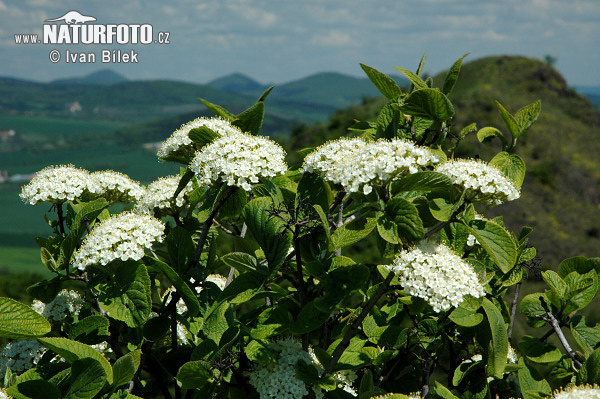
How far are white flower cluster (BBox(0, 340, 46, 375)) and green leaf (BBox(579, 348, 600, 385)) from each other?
2934mm

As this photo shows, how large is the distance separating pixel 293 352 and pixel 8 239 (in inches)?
4926

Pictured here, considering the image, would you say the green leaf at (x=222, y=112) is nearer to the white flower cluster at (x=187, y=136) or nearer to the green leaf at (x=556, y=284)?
the white flower cluster at (x=187, y=136)

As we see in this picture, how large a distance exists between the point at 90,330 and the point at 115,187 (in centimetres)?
130

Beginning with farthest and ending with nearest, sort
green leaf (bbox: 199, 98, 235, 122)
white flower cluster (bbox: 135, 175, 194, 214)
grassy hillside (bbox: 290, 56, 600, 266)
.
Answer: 1. grassy hillside (bbox: 290, 56, 600, 266)
2. white flower cluster (bbox: 135, 175, 194, 214)
3. green leaf (bbox: 199, 98, 235, 122)

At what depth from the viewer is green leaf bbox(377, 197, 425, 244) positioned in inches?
82.3

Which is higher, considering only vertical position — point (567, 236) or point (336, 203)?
point (336, 203)

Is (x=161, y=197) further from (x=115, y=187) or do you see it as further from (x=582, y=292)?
(x=582, y=292)

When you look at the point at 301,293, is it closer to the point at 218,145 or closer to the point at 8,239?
the point at 218,145

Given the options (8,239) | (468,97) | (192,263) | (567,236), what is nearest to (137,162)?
(8,239)

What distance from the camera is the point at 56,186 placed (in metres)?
3.28

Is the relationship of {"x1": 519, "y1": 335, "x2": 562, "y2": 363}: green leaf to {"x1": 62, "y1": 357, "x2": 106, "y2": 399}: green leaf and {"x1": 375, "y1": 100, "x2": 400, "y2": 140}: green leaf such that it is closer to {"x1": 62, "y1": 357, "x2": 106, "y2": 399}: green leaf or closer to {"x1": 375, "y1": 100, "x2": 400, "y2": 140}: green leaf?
{"x1": 375, "y1": 100, "x2": 400, "y2": 140}: green leaf

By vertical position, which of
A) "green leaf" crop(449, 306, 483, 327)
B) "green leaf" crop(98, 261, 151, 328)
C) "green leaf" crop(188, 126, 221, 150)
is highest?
"green leaf" crop(188, 126, 221, 150)

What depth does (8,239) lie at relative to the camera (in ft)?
359

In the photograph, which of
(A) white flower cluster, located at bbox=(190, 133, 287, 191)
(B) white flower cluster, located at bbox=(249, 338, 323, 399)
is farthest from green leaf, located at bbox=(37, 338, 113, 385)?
(A) white flower cluster, located at bbox=(190, 133, 287, 191)
